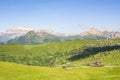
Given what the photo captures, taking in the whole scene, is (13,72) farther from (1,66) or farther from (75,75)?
(75,75)

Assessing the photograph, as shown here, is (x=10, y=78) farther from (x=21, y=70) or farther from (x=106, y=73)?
(x=106, y=73)

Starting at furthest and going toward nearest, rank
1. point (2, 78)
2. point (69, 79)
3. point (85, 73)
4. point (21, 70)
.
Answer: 1. point (85, 73)
2. point (21, 70)
3. point (69, 79)
4. point (2, 78)

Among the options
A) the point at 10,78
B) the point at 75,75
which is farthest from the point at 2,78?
the point at 75,75

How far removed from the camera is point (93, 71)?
98.0 meters

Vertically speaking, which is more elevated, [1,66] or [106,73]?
[1,66]

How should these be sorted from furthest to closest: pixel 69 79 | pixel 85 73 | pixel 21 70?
pixel 85 73, pixel 21 70, pixel 69 79

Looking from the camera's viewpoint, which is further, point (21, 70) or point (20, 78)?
point (21, 70)

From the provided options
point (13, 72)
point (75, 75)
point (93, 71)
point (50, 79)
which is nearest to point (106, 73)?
point (93, 71)

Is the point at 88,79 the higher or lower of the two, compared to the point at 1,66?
lower

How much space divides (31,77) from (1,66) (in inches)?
609

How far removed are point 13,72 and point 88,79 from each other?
82.1 ft

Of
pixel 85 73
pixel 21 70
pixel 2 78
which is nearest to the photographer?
pixel 2 78

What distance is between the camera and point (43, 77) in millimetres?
77062

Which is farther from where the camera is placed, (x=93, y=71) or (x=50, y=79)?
(x=93, y=71)
